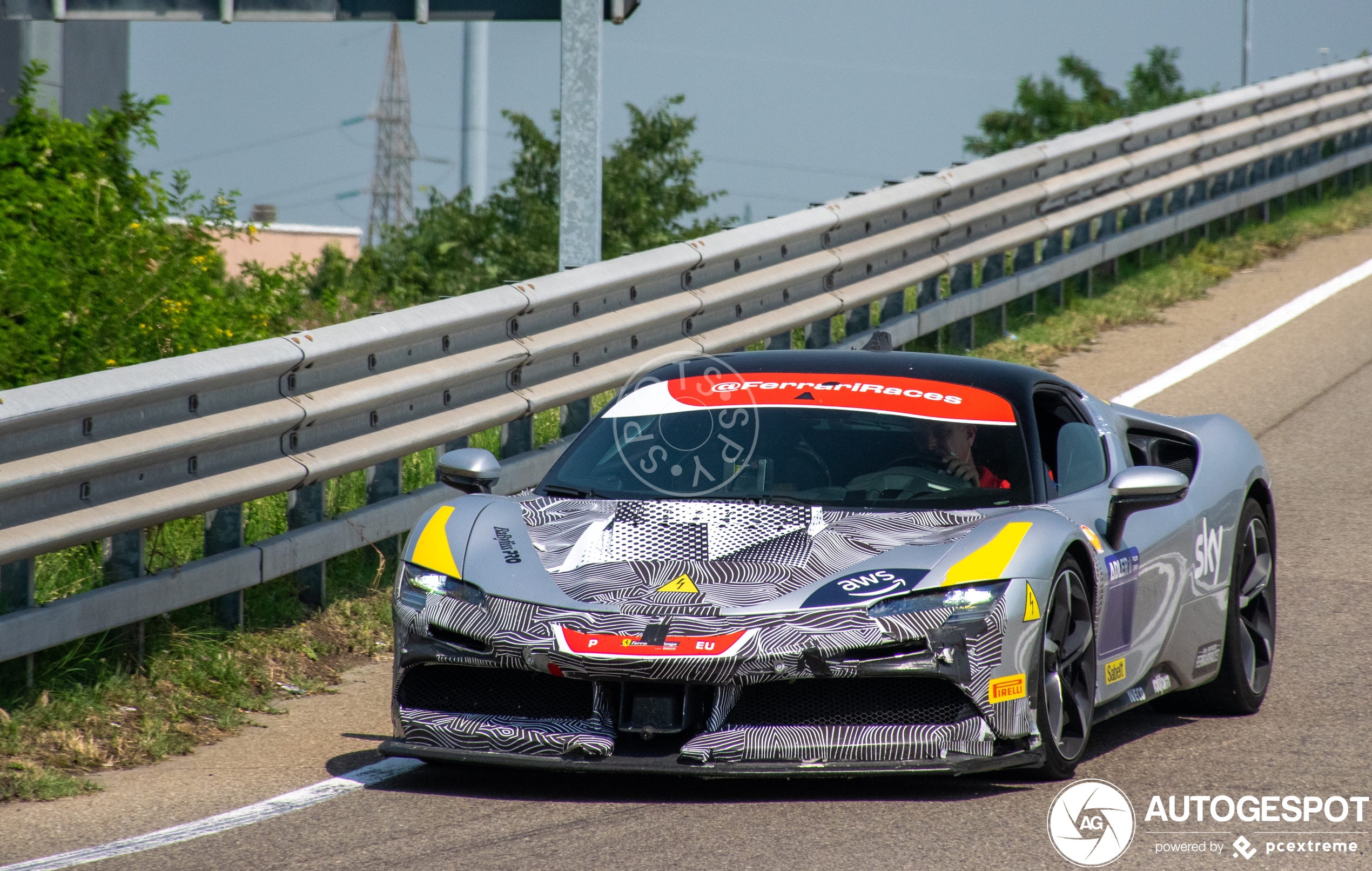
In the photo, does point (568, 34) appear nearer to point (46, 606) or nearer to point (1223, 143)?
point (46, 606)

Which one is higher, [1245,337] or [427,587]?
[1245,337]

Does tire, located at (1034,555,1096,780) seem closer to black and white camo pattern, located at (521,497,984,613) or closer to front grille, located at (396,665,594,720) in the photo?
black and white camo pattern, located at (521,497,984,613)

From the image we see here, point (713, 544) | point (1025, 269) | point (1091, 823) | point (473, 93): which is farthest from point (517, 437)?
point (473, 93)

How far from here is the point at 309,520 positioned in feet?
24.2

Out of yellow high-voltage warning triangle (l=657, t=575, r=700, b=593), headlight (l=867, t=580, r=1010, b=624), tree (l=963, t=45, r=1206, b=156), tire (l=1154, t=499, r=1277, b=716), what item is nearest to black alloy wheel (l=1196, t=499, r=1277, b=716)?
tire (l=1154, t=499, r=1277, b=716)

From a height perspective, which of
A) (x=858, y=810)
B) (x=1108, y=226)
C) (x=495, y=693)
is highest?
(x=1108, y=226)

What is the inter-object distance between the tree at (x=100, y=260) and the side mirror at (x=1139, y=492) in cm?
458

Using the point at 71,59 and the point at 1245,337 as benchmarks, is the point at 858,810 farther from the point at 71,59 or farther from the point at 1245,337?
the point at 71,59

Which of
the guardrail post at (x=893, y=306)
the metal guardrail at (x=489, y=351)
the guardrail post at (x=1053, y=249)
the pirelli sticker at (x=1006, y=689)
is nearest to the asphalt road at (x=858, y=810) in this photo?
the pirelli sticker at (x=1006, y=689)

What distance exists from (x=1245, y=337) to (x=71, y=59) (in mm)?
13590

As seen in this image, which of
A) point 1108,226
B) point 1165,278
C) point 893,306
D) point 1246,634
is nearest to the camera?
point 1246,634

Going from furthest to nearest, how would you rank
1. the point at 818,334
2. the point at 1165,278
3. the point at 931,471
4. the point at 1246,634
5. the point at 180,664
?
the point at 1165,278 < the point at 818,334 < the point at 1246,634 < the point at 180,664 < the point at 931,471

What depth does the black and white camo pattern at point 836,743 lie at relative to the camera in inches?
197

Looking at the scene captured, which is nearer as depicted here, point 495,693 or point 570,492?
point 495,693
